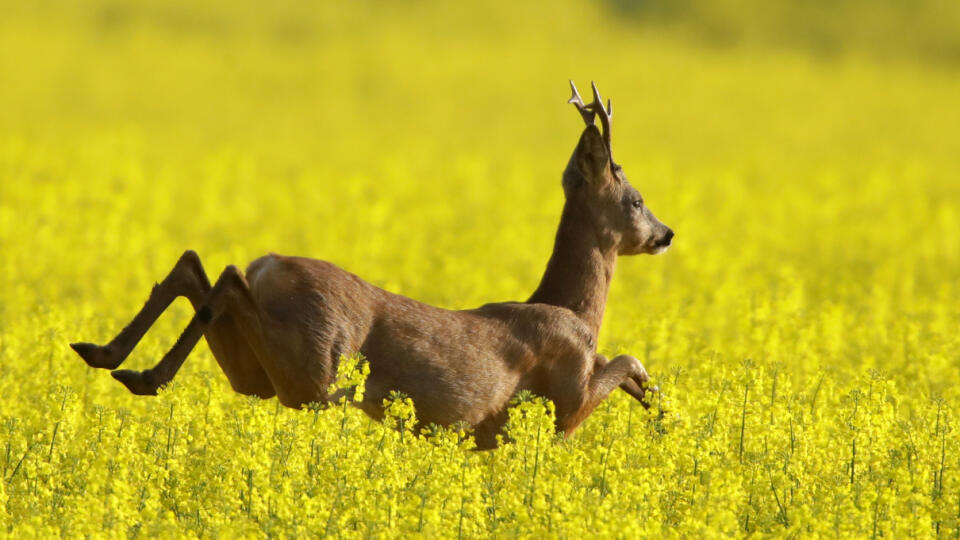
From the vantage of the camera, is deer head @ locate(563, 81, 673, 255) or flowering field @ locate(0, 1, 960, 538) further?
deer head @ locate(563, 81, 673, 255)

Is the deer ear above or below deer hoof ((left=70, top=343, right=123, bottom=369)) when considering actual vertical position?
above

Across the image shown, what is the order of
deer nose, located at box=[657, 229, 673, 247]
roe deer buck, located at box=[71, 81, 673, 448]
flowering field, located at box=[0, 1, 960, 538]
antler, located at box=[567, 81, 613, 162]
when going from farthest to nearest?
1. deer nose, located at box=[657, 229, 673, 247]
2. antler, located at box=[567, 81, 613, 162]
3. roe deer buck, located at box=[71, 81, 673, 448]
4. flowering field, located at box=[0, 1, 960, 538]

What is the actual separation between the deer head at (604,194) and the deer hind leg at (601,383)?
908 millimetres

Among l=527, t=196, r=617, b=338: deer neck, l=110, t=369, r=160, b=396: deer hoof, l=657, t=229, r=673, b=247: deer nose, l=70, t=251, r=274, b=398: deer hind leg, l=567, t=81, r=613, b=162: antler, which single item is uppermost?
l=567, t=81, r=613, b=162: antler

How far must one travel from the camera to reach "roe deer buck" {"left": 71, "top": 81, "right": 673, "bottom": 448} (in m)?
7.97

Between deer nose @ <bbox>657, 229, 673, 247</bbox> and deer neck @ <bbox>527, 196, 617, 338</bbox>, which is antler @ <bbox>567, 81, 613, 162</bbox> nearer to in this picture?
deer neck @ <bbox>527, 196, 617, 338</bbox>

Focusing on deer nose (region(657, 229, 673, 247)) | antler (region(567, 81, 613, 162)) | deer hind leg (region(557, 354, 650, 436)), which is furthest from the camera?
deer nose (region(657, 229, 673, 247))

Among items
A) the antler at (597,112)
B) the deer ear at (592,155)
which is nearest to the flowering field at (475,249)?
the deer ear at (592,155)

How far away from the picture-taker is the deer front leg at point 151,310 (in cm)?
762

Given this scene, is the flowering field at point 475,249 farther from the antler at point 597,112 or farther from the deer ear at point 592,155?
the antler at point 597,112

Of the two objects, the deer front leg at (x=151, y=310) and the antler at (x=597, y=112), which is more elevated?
the antler at (x=597, y=112)

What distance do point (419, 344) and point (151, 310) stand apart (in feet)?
4.85

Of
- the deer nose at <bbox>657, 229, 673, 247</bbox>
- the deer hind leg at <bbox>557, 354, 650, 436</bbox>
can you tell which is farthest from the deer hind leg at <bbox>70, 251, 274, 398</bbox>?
the deer nose at <bbox>657, 229, 673, 247</bbox>

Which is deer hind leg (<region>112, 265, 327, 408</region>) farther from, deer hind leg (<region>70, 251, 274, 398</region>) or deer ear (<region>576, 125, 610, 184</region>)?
deer ear (<region>576, 125, 610, 184</region>)
